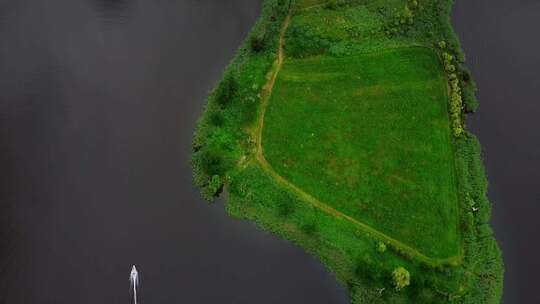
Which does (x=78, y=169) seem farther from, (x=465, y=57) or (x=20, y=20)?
(x=465, y=57)

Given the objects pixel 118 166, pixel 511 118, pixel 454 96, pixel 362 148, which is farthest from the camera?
pixel 511 118

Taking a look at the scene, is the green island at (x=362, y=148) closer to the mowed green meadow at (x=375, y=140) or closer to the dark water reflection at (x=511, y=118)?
the mowed green meadow at (x=375, y=140)

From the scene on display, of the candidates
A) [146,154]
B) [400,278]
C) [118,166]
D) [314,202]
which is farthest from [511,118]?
[118,166]

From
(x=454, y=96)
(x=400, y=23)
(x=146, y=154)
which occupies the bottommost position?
(x=146, y=154)

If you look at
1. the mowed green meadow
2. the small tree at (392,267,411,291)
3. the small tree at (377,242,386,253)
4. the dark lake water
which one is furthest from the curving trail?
the dark lake water

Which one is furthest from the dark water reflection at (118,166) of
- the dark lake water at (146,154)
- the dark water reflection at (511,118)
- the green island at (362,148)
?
the dark water reflection at (511,118)

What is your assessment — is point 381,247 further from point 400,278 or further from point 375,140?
point 375,140

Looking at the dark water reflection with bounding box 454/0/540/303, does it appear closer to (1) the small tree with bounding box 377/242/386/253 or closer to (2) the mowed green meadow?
(2) the mowed green meadow
